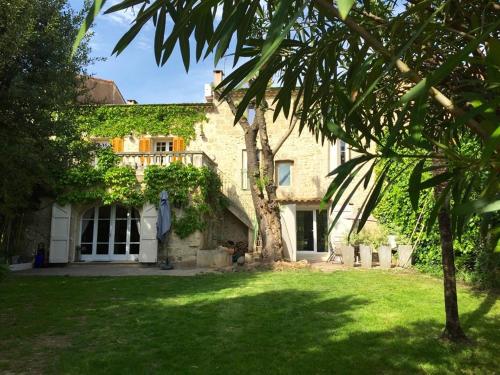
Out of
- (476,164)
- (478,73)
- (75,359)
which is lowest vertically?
(75,359)

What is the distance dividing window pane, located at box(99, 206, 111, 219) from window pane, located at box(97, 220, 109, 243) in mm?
169

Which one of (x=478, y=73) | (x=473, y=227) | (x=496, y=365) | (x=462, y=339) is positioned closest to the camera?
(x=478, y=73)

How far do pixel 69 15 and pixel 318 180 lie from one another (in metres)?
11.7

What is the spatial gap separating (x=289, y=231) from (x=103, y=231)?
620 cm

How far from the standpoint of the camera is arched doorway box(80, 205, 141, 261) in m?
14.5

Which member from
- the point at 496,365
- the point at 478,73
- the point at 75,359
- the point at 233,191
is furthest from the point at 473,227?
the point at 233,191

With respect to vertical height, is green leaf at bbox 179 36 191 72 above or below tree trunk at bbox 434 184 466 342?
above

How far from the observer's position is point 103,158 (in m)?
13.7

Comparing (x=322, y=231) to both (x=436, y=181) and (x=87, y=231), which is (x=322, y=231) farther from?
(x=436, y=181)

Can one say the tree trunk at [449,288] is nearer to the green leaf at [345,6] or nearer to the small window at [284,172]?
the green leaf at [345,6]

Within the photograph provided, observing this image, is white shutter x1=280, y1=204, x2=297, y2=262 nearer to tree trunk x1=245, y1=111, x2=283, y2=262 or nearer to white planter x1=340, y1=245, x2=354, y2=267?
tree trunk x1=245, y1=111, x2=283, y2=262

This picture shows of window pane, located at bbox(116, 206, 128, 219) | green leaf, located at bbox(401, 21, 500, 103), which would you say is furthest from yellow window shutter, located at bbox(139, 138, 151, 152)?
green leaf, located at bbox(401, 21, 500, 103)

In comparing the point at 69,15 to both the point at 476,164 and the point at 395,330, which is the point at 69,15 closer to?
the point at 395,330

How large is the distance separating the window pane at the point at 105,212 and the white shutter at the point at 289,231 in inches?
228
